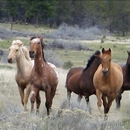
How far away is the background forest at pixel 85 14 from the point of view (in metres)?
89.4

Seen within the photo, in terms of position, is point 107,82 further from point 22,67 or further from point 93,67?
point 22,67

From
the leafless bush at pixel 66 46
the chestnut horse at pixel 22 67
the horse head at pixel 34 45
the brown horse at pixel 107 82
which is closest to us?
the horse head at pixel 34 45

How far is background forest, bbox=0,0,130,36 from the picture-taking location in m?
89.4

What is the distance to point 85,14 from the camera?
98375 millimetres

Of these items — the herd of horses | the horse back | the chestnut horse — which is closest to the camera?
the herd of horses

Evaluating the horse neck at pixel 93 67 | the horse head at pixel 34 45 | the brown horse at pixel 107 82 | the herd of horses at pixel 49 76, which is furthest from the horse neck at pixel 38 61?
the horse neck at pixel 93 67

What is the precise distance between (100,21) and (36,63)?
85254 mm

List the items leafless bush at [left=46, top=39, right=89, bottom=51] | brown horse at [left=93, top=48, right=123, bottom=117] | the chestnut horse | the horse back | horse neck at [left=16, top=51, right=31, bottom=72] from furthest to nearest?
leafless bush at [left=46, top=39, right=89, bottom=51], the horse back, horse neck at [left=16, top=51, right=31, bottom=72], the chestnut horse, brown horse at [left=93, top=48, right=123, bottom=117]

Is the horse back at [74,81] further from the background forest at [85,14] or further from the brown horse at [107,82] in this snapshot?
the background forest at [85,14]

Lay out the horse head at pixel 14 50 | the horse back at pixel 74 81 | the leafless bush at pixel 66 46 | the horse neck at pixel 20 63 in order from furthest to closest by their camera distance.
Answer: the leafless bush at pixel 66 46 < the horse back at pixel 74 81 < the horse neck at pixel 20 63 < the horse head at pixel 14 50

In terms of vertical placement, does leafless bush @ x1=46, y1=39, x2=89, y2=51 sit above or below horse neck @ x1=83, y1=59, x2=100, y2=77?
below

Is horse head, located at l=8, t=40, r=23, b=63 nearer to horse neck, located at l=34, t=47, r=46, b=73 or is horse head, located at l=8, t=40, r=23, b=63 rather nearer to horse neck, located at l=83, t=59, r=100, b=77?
horse neck, located at l=34, t=47, r=46, b=73

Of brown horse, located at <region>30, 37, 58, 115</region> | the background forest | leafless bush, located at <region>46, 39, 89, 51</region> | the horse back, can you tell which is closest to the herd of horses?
brown horse, located at <region>30, 37, 58, 115</region>

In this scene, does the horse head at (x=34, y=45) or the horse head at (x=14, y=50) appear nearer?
the horse head at (x=34, y=45)
